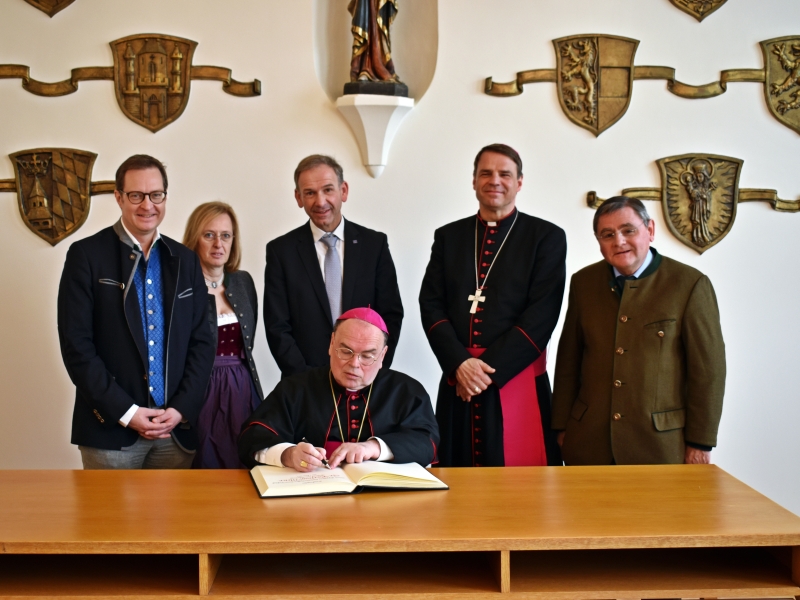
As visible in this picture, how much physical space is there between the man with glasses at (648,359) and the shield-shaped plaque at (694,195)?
1744 millimetres

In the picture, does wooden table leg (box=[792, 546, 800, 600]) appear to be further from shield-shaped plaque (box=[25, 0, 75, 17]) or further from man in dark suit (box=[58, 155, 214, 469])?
shield-shaped plaque (box=[25, 0, 75, 17])

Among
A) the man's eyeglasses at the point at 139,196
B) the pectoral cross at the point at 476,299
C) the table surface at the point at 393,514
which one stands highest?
the man's eyeglasses at the point at 139,196

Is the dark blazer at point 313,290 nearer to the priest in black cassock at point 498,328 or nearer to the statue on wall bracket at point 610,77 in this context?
the priest in black cassock at point 498,328

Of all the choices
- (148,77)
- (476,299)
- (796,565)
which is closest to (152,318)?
(476,299)

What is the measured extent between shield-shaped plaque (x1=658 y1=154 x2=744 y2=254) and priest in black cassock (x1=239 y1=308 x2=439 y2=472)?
251cm

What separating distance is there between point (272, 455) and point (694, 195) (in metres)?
3.16

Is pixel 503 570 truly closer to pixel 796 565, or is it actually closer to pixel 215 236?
pixel 796 565

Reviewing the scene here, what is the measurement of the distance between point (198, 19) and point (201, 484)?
3008 millimetres

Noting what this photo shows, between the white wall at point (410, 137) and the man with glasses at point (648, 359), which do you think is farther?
the white wall at point (410, 137)

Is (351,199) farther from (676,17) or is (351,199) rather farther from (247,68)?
(676,17)

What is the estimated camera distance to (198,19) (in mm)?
4664

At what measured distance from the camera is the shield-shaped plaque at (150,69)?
4641 mm

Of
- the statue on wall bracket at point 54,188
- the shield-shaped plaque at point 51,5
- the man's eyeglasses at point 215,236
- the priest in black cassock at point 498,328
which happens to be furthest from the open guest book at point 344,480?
the shield-shaped plaque at point 51,5

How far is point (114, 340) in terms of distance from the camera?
125 inches
